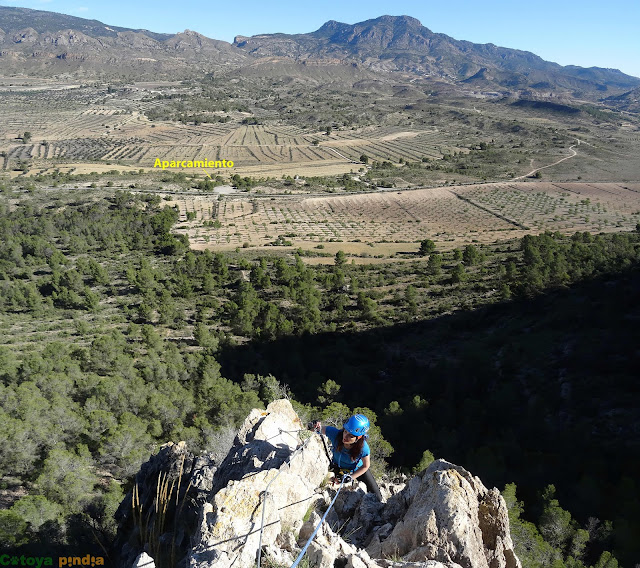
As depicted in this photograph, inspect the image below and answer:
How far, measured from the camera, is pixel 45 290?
47188 mm

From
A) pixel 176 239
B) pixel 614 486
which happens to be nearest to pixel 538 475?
pixel 614 486

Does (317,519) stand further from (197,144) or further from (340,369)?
(197,144)

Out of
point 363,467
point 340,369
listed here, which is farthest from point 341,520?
point 340,369

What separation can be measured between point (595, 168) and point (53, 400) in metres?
170

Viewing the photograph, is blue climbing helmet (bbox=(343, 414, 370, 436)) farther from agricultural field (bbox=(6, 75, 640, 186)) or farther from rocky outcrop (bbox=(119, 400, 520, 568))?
agricultural field (bbox=(6, 75, 640, 186))

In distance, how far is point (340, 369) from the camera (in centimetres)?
3328

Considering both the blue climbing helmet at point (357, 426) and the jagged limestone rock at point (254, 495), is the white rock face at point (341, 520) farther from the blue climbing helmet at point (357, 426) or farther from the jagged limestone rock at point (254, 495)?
the blue climbing helmet at point (357, 426)

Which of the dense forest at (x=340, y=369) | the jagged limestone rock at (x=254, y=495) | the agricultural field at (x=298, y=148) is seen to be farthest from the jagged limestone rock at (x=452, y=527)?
the agricultural field at (x=298, y=148)

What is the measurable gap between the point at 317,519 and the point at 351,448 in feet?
5.53

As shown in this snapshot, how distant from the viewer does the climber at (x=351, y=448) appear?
880 centimetres

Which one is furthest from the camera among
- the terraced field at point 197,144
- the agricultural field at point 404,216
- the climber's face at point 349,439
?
the terraced field at point 197,144

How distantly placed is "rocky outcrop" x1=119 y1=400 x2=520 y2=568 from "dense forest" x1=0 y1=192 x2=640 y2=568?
6.69 metres

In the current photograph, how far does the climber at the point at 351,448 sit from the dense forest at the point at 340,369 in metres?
8.21

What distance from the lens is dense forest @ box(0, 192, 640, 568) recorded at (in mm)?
16719
